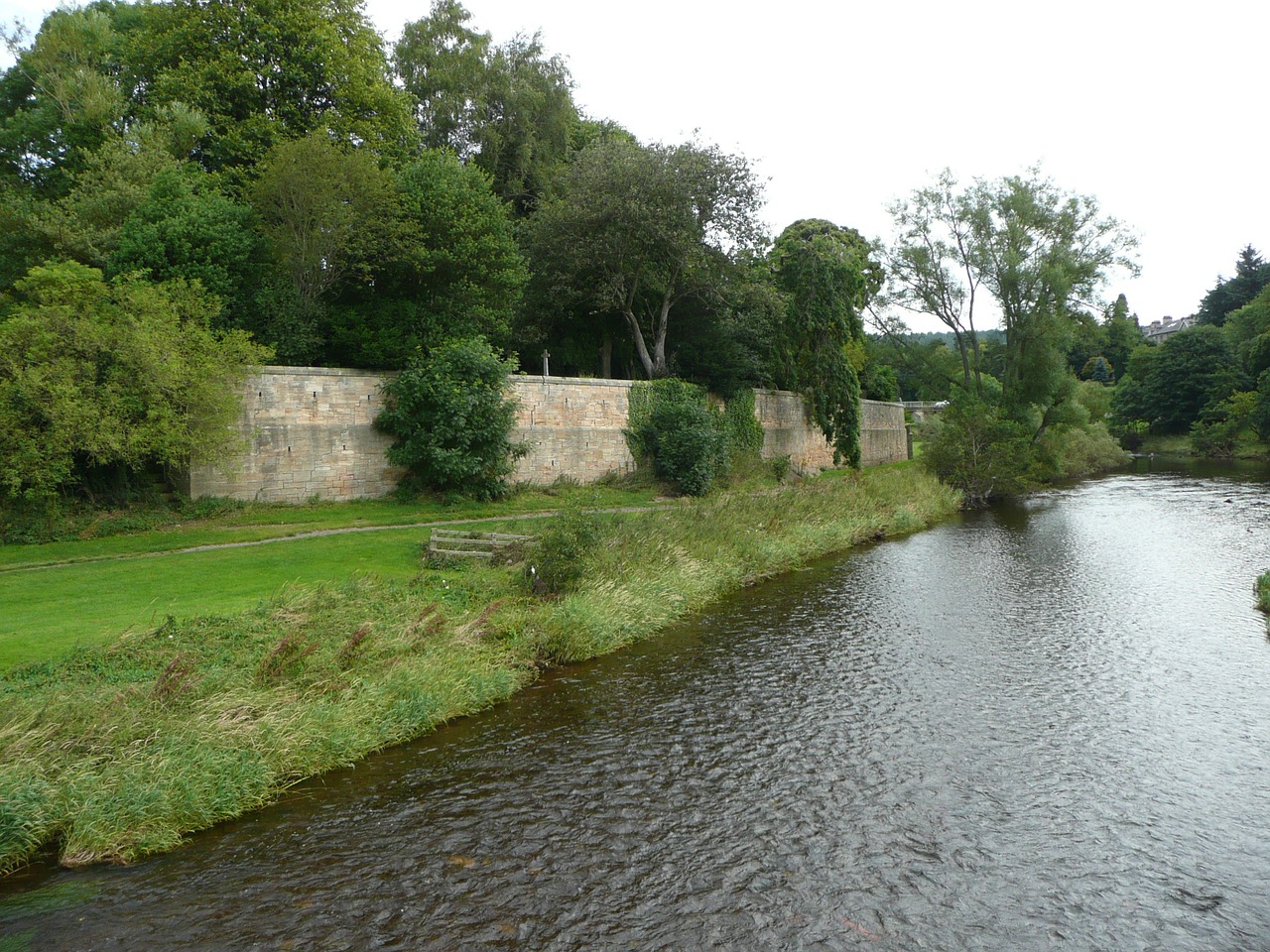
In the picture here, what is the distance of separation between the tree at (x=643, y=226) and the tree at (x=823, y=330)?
153 inches

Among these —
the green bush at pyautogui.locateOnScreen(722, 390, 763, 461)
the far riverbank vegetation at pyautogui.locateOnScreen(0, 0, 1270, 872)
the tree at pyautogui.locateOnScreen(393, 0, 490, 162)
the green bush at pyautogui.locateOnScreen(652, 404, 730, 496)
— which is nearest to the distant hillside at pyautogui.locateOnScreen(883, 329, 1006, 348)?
the far riverbank vegetation at pyautogui.locateOnScreen(0, 0, 1270, 872)

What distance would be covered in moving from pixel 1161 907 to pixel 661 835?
362cm

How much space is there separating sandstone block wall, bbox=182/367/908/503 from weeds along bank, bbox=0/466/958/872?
837 cm

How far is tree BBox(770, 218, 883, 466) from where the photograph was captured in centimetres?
3316

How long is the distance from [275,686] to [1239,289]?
80.8 metres

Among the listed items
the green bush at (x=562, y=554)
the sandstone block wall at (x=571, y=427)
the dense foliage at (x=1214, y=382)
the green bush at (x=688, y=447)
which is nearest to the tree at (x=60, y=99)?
the sandstone block wall at (x=571, y=427)

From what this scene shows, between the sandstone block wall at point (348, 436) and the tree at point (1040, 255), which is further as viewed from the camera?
the tree at point (1040, 255)

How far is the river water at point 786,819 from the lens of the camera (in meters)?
5.84

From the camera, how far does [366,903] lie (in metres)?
6.11

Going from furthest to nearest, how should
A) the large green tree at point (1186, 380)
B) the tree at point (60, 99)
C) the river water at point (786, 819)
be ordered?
the large green tree at point (1186, 380), the tree at point (60, 99), the river water at point (786, 819)

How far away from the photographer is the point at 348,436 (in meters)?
22.2

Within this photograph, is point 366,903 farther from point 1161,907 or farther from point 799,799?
A: point 1161,907

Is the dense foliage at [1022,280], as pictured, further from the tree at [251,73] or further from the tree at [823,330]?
the tree at [251,73]

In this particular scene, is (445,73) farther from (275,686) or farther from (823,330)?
(275,686)
